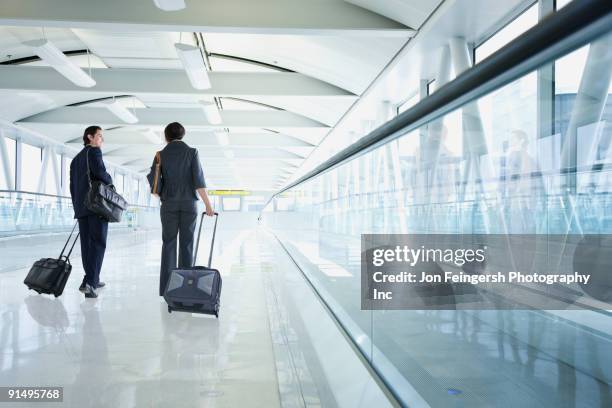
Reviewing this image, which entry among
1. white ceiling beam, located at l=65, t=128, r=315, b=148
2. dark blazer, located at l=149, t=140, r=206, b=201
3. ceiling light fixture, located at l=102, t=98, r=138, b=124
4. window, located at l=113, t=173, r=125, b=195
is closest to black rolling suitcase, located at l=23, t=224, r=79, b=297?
dark blazer, located at l=149, t=140, r=206, b=201

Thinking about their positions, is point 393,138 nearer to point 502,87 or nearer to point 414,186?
point 414,186

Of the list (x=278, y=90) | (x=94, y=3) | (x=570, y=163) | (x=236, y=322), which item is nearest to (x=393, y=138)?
(x=570, y=163)

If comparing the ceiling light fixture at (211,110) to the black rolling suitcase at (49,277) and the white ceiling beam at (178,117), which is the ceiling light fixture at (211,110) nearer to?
the white ceiling beam at (178,117)

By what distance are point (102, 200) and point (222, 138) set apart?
17.0m

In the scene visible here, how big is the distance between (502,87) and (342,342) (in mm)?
1782

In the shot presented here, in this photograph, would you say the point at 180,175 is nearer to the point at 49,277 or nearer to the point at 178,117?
the point at 49,277

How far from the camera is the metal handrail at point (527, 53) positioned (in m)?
0.83

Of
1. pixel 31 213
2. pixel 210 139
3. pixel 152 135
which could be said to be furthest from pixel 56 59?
pixel 210 139

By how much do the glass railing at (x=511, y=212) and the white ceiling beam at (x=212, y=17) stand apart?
7042mm

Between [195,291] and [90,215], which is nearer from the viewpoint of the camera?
[195,291]

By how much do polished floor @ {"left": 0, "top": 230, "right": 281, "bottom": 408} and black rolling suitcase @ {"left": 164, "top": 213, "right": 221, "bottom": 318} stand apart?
0.33ft

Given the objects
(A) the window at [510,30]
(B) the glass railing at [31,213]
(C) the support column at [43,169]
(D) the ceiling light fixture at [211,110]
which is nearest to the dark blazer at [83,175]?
(B) the glass railing at [31,213]

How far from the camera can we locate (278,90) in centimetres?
1379

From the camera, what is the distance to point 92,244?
15.5ft
